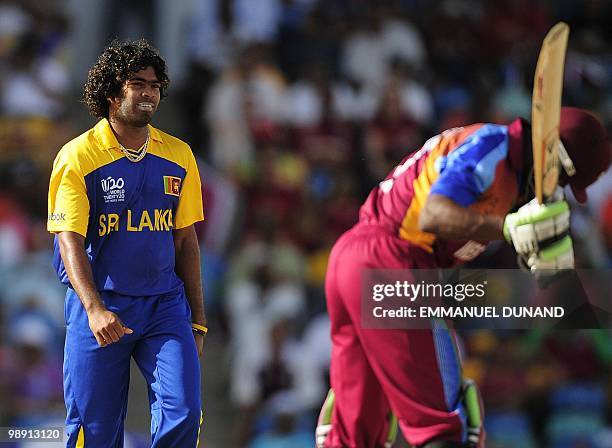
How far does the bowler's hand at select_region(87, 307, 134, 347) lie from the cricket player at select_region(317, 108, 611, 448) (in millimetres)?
1036

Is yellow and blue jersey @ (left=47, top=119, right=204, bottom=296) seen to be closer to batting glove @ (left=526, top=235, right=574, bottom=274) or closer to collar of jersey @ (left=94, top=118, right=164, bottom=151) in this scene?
collar of jersey @ (left=94, top=118, right=164, bottom=151)

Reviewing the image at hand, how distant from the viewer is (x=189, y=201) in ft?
16.3

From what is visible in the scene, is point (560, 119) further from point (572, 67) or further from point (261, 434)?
point (572, 67)

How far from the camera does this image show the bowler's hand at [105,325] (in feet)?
14.9

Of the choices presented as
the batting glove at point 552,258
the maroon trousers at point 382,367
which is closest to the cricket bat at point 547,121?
the batting glove at point 552,258

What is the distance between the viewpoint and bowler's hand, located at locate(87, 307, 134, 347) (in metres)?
4.55

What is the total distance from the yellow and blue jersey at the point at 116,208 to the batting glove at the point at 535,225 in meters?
1.43

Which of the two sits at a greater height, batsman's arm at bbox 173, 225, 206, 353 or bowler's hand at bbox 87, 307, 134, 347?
batsman's arm at bbox 173, 225, 206, 353

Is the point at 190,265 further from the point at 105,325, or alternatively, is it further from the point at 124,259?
the point at 105,325

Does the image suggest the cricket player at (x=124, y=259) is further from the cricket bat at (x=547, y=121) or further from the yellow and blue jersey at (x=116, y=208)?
the cricket bat at (x=547, y=121)

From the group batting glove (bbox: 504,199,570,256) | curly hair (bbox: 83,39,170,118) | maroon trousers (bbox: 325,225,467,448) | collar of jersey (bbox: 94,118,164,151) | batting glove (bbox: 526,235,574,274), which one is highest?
curly hair (bbox: 83,39,170,118)

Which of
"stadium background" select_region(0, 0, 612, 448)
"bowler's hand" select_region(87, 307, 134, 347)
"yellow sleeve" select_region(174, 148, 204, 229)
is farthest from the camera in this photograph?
"stadium background" select_region(0, 0, 612, 448)

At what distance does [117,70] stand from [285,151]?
5.50 metres

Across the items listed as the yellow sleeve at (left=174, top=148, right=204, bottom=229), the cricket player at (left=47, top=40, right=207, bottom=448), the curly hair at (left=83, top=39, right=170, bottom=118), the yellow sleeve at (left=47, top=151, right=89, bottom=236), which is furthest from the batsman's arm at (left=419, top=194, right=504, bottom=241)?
the yellow sleeve at (left=47, top=151, right=89, bottom=236)
